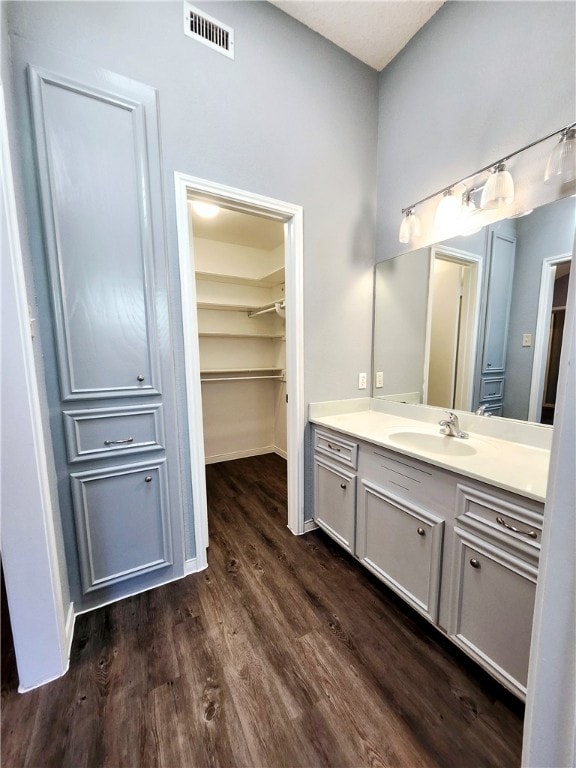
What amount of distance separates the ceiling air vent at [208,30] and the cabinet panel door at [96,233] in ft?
1.79

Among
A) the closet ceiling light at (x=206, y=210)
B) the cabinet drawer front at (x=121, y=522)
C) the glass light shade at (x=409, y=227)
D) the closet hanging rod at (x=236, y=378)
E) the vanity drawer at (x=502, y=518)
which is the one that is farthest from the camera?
the closet hanging rod at (x=236, y=378)

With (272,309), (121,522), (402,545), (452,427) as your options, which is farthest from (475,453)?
(272,309)

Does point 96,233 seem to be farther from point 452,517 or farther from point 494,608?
point 494,608

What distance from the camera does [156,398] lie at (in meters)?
1.53

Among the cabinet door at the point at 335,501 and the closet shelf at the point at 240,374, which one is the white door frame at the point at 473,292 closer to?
the cabinet door at the point at 335,501

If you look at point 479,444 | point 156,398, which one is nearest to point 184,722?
point 156,398

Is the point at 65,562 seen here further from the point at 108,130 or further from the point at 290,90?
the point at 290,90

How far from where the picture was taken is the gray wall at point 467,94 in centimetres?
125

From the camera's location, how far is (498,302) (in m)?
1.53

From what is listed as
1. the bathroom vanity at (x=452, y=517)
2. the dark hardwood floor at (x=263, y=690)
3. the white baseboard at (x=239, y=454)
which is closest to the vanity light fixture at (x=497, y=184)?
the bathroom vanity at (x=452, y=517)

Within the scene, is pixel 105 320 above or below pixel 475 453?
above

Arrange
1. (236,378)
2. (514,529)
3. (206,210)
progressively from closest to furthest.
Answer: (514,529)
(206,210)
(236,378)

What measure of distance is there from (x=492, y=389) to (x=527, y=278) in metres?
0.57

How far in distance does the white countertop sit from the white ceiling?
7.63 ft
